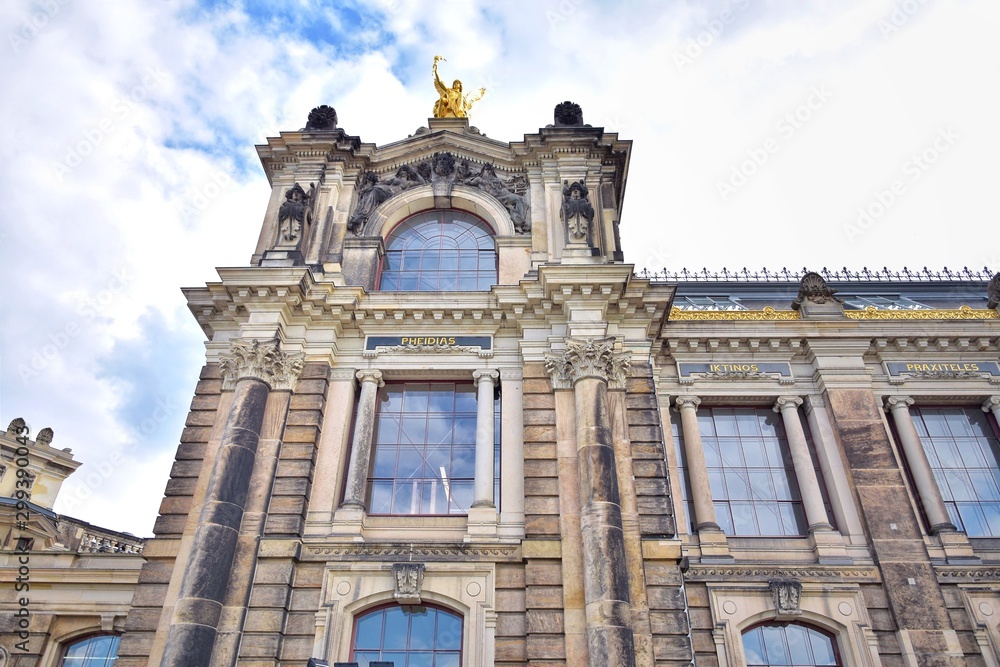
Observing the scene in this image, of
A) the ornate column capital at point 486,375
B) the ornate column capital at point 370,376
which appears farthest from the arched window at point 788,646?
the ornate column capital at point 370,376

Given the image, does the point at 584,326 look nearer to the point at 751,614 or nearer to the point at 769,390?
the point at 769,390

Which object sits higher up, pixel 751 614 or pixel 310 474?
pixel 310 474

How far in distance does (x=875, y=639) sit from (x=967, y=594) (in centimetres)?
277

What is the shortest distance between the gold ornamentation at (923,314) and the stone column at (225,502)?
16.1m

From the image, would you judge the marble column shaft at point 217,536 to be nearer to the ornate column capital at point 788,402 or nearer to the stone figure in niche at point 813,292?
the ornate column capital at point 788,402

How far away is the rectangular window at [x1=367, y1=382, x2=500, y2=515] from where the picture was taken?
1702 cm

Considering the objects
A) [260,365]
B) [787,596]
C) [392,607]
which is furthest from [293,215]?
[787,596]

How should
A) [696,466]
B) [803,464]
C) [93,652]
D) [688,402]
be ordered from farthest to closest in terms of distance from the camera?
1. [688,402]
2. [696,466]
3. [803,464]
4. [93,652]

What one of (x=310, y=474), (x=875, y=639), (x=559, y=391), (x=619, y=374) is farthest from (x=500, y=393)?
(x=875, y=639)

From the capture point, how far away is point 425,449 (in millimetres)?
17734

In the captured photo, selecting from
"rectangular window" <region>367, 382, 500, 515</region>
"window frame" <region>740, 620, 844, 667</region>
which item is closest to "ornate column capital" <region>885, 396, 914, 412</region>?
"window frame" <region>740, 620, 844, 667</region>

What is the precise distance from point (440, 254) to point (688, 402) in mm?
8172

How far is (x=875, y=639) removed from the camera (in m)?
16.3

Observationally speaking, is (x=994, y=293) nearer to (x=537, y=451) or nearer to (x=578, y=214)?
(x=578, y=214)
